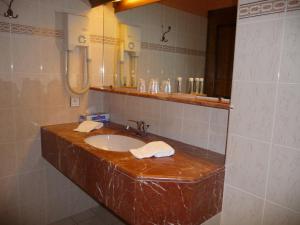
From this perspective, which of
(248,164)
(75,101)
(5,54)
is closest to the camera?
(248,164)

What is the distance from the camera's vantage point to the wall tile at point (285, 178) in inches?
38.5

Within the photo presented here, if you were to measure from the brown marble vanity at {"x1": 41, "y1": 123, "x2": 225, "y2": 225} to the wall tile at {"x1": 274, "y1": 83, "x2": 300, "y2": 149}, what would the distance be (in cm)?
34

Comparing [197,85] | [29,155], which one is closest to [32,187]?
[29,155]

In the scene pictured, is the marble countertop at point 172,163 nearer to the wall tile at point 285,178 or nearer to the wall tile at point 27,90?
the wall tile at point 285,178

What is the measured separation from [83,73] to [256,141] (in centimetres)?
157

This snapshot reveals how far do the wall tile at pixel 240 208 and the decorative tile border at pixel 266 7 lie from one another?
2.74ft

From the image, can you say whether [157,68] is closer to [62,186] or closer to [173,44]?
[173,44]

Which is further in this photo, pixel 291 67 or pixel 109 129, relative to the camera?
pixel 109 129

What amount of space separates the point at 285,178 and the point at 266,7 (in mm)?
727

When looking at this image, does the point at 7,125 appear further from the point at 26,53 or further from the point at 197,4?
the point at 197,4

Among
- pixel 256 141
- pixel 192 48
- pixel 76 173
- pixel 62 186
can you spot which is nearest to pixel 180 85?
pixel 192 48

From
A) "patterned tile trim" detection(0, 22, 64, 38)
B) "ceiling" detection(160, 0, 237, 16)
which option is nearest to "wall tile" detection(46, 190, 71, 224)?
"patterned tile trim" detection(0, 22, 64, 38)

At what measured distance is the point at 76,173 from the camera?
1516 millimetres

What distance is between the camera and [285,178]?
101 cm
